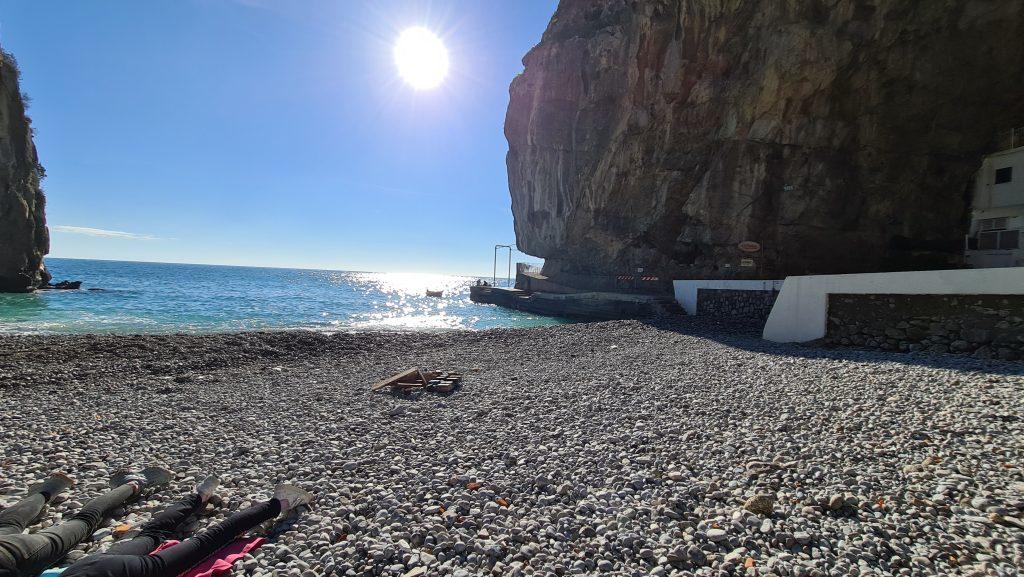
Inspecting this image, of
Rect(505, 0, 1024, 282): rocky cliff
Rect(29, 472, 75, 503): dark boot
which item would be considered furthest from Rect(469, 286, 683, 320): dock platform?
Rect(29, 472, 75, 503): dark boot

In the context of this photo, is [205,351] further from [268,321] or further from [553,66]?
[553,66]

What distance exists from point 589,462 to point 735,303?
57.9 feet

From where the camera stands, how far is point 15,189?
31.0 meters

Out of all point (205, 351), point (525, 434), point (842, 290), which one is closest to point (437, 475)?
point (525, 434)

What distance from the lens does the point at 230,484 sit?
13.5ft

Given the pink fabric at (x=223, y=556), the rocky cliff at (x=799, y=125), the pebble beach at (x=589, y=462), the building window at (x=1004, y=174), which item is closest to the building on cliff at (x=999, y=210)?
the building window at (x=1004, y=174)

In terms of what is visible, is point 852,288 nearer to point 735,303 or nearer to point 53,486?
point 735,303

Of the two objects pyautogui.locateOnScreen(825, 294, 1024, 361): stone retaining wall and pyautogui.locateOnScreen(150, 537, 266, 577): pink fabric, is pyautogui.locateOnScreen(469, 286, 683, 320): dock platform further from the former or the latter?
pyautogui.locateOnScreen(150, 537, 266, 577): pink fabric

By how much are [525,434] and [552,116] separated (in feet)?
136

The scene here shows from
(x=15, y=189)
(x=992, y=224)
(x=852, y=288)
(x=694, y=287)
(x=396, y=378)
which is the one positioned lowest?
(x=396, y=378)

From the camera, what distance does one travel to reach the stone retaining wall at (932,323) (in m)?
9.63

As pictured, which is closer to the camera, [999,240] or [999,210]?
[999,240]

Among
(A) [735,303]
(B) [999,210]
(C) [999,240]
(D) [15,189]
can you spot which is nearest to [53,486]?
(A) [735,303]

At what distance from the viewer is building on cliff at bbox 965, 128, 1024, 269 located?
62.3ft
